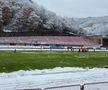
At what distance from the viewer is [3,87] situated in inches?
744

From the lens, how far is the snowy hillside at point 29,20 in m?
139

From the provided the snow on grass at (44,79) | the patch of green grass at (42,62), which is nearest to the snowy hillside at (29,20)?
the patch of green grass at (42,62)

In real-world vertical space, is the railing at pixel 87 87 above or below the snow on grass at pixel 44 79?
above

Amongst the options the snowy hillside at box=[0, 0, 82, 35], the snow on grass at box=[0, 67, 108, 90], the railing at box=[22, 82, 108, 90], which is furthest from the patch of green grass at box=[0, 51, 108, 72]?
the snowy hillside at box=[0, 0, 82, 35]

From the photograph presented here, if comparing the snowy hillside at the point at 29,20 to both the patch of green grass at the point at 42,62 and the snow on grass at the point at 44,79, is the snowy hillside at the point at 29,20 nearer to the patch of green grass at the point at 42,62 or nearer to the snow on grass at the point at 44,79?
the patch of green grass at the point at 42,62

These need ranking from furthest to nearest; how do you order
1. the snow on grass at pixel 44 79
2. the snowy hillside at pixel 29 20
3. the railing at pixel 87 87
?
the snowy hillside at pixel 29 20
the snow on grass at pixel 44 79
the railing at pixel 87 87

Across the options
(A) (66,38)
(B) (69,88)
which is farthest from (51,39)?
(B) (69,88)

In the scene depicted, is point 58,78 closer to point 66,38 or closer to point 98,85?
point 98,85

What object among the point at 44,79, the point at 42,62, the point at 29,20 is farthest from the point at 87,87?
the point at 29,20

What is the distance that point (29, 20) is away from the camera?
144125 millimetres

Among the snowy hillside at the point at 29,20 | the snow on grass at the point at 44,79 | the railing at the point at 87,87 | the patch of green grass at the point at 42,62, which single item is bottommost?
the patch of green grass at the point at 42,62

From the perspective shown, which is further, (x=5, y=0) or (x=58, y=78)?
(x=5, y=0)

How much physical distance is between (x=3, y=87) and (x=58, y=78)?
14.6 ft

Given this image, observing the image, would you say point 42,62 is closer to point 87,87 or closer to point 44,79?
point 44,79
